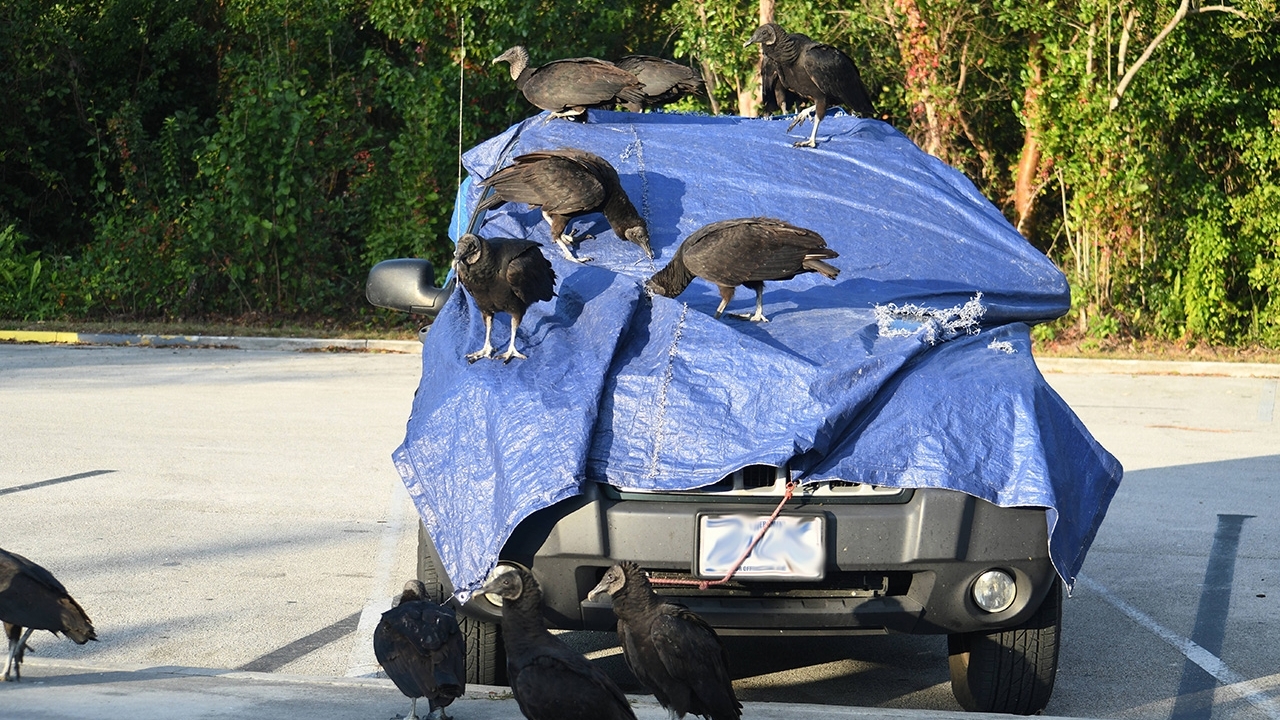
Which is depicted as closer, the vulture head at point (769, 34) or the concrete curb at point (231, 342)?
the vulture head at point (769, 34)

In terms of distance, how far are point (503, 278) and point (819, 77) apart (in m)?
2.53

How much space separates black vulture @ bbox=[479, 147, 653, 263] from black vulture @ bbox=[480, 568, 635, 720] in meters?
1.71

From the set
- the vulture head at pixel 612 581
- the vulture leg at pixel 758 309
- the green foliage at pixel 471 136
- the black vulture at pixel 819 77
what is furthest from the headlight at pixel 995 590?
the green foliage at pixel 471 136

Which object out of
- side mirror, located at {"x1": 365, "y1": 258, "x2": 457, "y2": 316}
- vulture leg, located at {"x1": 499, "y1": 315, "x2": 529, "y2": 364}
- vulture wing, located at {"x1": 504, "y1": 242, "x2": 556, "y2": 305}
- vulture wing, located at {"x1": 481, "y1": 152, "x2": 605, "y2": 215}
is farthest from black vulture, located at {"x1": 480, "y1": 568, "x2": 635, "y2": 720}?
side mirror, located at {"x1": 365, "y1": 258, "x2": 457, "y2": 316}

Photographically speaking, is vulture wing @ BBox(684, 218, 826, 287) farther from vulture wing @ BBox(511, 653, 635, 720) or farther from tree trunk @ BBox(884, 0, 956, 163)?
tree trunk @ BBox(884, 0, 956, 163)

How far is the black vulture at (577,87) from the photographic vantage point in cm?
622

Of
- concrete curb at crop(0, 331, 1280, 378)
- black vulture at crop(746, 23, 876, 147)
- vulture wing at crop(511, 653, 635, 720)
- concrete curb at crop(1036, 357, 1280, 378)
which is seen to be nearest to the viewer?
vulture wing at crop(511, 653, 635, 720)

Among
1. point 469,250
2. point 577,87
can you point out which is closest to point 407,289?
point 469,250

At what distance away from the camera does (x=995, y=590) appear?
4.12 meters

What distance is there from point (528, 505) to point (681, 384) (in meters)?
0.66

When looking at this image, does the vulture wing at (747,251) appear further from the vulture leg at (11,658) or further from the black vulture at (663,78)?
the black vulture at (663,78)

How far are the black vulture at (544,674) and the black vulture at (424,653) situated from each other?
157 mm

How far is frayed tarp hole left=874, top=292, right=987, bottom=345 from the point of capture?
4598 mm

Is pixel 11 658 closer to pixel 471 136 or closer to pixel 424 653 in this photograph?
pixel 424 653
